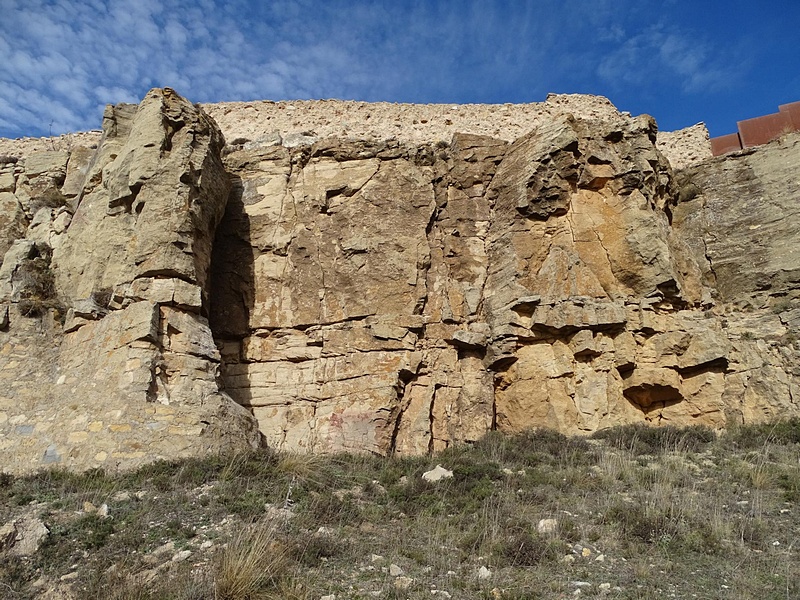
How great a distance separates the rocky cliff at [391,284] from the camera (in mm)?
9562

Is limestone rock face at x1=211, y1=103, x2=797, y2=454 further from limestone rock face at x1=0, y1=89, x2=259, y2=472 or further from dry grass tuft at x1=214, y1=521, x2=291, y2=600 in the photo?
dry grass tuft at x1=214, y1=521, x2=291, y2=600

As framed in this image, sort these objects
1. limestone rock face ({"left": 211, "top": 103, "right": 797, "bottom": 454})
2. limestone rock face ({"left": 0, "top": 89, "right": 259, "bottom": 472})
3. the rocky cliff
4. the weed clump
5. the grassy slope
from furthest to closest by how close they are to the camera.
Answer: limestone rock face ({"left": 211, "top": 103, "right": 797, "bottom": 454}), the rocky cliff, the weed clump, limestone rock face ({"left": 0, "top": 89, "right": 259, "bottom": 472}), the grassy slope

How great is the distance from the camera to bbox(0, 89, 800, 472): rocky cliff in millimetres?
9562

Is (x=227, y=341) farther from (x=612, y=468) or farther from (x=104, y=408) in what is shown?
(x=612, y=468)

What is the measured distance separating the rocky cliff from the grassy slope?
1.91 meters

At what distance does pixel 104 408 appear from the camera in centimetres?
819

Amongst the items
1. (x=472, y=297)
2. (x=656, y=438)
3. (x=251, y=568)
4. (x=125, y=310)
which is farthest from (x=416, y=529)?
(x=472, y=297)

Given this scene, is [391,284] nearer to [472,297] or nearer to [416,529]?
[472,297]

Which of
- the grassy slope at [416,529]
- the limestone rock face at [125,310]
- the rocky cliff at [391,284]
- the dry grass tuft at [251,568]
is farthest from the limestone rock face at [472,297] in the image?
the dry grass tuft at [251,568]

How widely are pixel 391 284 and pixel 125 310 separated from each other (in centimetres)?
506

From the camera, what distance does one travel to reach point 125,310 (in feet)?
30.7

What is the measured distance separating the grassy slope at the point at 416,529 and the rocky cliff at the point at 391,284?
6.25 ft

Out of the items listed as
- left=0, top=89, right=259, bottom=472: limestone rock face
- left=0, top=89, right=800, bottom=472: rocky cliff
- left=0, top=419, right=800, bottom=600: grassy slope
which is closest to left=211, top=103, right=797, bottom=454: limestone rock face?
left=0, top=89, right=800, bottom=472: rocky cliff

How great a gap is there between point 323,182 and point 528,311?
18.0ft
